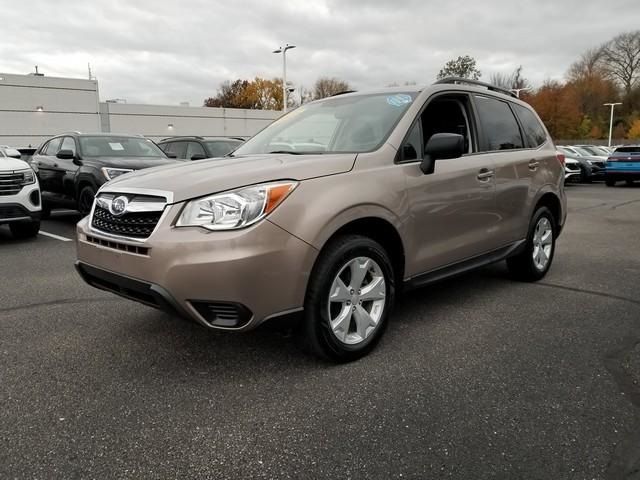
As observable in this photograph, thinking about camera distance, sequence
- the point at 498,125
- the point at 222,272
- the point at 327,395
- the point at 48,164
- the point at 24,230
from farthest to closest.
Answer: the point at 48,164
the point at 24,230
the point at 498,125
the point at 327,395
the point at 222,272

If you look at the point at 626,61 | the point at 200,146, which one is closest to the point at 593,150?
the point at 200,146

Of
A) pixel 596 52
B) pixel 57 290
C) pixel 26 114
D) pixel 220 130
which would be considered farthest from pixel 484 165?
pixel 596 52

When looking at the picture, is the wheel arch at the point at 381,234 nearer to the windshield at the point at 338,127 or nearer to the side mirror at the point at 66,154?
the windshield at the point at 338,127

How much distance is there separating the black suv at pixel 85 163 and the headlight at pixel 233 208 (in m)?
5.54

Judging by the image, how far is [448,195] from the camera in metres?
3.73

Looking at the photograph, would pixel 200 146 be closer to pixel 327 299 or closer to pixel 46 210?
pixel 46 210

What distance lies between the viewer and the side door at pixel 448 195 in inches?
138

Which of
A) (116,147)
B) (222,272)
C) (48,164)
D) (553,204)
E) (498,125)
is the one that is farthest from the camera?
(48,164)

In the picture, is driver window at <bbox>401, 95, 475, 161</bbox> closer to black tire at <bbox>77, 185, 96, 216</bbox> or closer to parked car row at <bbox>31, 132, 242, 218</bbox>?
parked car row at <bbox>31, 132, 242, 218</bbox>

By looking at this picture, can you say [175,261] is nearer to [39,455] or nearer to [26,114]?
[39,455]

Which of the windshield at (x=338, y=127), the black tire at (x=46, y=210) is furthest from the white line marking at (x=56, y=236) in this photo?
the windshield at (x=338, y=127)

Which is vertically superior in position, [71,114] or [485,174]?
[71,114]

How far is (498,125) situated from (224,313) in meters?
3.14

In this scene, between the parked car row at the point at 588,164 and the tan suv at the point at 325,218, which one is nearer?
the tan suv at the point at 325,218
